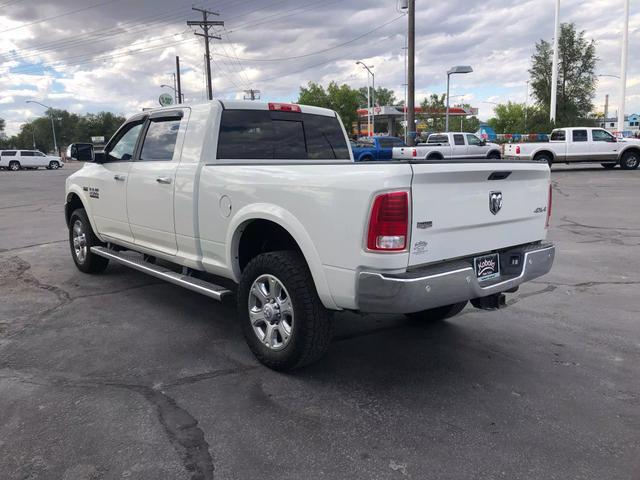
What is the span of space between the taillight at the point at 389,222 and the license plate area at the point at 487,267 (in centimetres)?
75

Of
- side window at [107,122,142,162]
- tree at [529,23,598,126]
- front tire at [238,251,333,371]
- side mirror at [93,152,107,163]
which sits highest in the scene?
tree at [529,23,598,126]

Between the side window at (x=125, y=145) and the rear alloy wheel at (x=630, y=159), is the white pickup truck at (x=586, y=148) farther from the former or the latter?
the side window at (x=125, y=145)

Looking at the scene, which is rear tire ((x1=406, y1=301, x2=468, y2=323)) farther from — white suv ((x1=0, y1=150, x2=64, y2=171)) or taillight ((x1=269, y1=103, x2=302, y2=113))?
white suv ((x1=0, y1=150, x2=64, y2=171))

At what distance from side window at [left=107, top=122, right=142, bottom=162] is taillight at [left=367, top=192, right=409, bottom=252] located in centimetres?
347

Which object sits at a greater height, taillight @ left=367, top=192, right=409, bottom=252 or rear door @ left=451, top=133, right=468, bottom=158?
rear door @ left=451, top=133, right=468, bottom=158

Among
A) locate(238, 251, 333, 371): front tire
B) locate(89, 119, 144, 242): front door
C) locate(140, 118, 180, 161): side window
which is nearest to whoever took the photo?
locate(238, 251, 333, 371): front tire

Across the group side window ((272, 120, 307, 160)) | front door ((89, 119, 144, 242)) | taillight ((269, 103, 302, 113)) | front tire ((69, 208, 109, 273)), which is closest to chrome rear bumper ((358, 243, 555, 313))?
side window ((272, 120, 307, 160))

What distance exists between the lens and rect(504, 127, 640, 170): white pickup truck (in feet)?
82.0

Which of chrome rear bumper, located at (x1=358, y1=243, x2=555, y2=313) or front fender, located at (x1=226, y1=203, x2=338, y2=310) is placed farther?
front fender, located at (x1=226, y1=203, x2=338, y2=310)

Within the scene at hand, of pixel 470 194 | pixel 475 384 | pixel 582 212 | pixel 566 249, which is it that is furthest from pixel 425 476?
pixel 582 212

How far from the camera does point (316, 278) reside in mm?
3414

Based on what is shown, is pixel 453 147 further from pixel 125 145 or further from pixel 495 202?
pixel 495 202

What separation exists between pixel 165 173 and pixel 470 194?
2731mm

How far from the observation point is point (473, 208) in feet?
11.4
